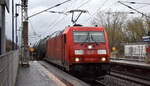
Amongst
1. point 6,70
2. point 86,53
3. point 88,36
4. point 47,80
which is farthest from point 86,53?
point 6,70

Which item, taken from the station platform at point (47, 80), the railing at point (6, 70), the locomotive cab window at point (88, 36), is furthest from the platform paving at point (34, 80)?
the railing at point (6, 70)

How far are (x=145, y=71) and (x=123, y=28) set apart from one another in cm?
5809

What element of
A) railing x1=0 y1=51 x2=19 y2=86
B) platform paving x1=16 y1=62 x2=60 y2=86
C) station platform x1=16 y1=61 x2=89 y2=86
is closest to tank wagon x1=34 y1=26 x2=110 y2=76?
station platform x1=16 y1=61 x2=89 y2=86

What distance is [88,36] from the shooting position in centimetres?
1719

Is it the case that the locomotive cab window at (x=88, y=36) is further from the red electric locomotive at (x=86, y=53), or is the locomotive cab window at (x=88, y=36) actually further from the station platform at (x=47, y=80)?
the station platform at (x=47, y=80)

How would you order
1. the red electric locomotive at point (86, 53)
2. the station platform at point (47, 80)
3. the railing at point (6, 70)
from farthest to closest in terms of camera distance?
1. the red electric locomotive at point (86, 53)
2. the station platform at point (47, 80)
3. the railing at point (6, 70)

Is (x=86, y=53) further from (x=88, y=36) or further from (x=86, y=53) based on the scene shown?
(x=88, y=36)

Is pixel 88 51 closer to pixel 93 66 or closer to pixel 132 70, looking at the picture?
pixel 93 66

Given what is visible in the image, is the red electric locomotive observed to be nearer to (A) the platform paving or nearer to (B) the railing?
(A) the platform paving

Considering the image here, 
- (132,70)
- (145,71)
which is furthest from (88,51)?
(132,70)

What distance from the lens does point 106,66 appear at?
16422 mm

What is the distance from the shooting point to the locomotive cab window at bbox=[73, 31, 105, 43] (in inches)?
671

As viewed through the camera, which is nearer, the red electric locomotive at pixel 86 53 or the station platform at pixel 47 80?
the station platform at pixel 47 80

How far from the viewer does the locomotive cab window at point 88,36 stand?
55.9 feet
